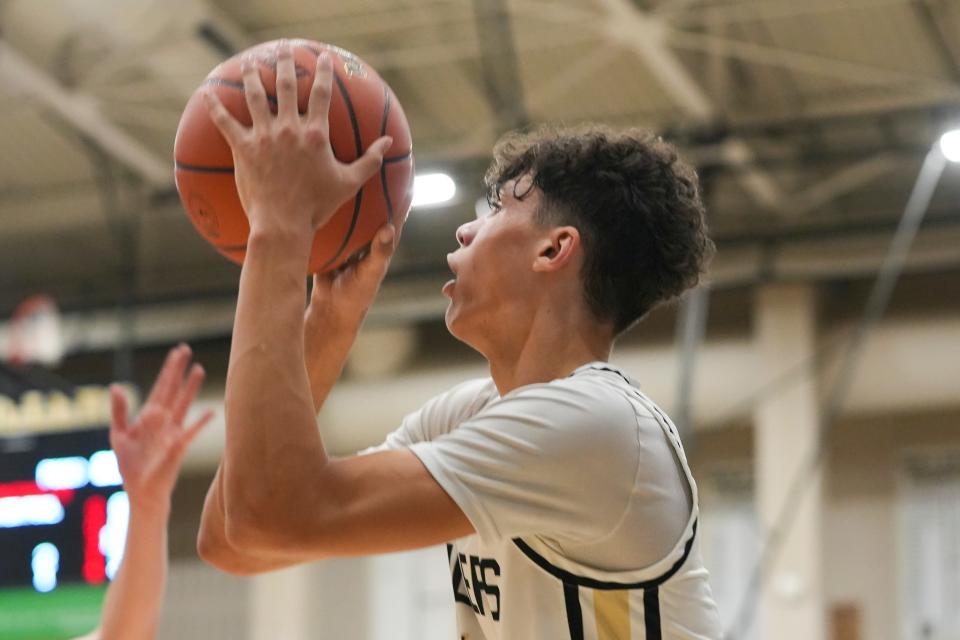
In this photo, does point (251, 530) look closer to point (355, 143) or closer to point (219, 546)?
point (219, 546)

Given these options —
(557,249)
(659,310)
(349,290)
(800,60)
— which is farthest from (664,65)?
(557,249)

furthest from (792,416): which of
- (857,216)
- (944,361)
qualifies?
(857,216)

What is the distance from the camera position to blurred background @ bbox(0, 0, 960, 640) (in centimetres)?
881

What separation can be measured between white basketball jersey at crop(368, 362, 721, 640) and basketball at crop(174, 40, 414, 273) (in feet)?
1.54

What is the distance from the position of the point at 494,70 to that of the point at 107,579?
4.24 m

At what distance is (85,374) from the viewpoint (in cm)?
1358

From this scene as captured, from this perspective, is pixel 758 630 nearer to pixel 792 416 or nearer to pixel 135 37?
pixel 792 416

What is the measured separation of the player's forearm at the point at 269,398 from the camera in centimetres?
184

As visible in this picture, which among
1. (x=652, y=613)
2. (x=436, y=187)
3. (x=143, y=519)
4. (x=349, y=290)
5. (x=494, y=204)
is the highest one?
(x=436, y=187)

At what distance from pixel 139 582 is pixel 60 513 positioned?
4.29m

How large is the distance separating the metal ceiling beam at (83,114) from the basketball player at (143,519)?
6.45 m

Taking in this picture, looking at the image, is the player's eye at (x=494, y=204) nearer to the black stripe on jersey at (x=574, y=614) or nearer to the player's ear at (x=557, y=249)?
the player's ear at (x=557, y=249)

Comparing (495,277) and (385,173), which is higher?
(385,173)

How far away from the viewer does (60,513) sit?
272 inches
